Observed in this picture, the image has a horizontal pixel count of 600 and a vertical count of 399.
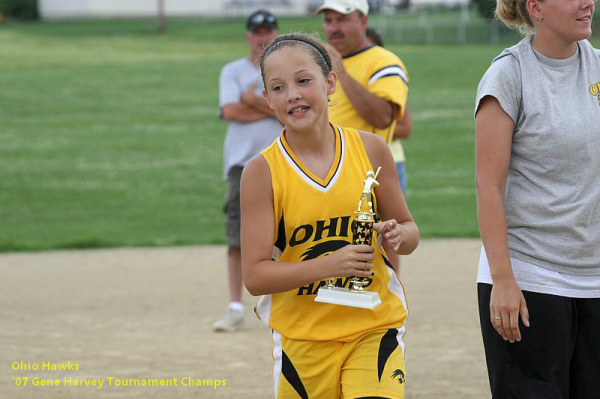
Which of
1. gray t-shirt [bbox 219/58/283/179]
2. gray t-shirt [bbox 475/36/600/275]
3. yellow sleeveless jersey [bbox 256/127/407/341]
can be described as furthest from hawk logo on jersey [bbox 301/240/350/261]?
gray t-shirt [bbox 219/58/283/179]

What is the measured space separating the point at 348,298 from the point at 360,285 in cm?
7

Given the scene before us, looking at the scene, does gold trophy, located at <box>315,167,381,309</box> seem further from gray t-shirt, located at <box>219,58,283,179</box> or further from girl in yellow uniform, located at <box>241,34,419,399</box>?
gray t-shirt, located at <box>219,58,283,179</box>

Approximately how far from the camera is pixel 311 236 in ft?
11.3

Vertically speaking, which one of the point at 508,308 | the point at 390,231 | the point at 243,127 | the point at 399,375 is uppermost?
the point at 390,231

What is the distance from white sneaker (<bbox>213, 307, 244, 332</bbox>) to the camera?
6.74 m

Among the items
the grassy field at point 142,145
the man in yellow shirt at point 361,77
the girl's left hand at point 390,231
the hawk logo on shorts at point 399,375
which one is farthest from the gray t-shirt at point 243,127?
the girl's left hand at point 390,231

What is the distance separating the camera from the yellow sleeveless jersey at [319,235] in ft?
11.2

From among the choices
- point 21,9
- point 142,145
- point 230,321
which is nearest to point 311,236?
point 230,321

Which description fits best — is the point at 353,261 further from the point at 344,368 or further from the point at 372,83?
the point at 372,83

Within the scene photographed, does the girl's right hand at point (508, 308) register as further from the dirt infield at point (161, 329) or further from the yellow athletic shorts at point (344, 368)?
the dirt infield at point (161, 329)

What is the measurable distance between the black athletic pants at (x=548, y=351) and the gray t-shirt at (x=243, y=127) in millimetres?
3523

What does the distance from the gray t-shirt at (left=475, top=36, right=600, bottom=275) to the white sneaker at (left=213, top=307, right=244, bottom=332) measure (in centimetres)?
359

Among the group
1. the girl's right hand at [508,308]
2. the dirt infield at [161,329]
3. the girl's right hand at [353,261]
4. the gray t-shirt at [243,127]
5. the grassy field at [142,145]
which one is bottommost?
the grassy field at [142,145]

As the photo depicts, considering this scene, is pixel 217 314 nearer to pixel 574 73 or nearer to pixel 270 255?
pixel 270 255
